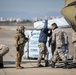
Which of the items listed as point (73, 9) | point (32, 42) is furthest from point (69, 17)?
point (32, 42)

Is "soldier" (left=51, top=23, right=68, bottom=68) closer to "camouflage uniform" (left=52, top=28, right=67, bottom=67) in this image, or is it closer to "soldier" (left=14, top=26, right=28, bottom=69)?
"camouflage uniform" (left=52, top=28, right=67, bottom=67)

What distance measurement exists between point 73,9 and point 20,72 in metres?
2.77

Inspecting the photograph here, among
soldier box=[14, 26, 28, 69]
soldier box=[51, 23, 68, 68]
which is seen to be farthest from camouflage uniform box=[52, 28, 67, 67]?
soldier box=[14, 26, 28, 69]

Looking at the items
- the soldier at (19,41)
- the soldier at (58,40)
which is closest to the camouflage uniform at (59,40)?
the soldier at (58,40)

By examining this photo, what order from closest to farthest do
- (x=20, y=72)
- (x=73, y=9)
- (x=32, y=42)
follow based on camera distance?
1. (x=73, y=9)
2. (x=20, y=72)
3. (x=32, y=42)

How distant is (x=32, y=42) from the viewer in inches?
667

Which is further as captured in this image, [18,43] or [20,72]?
[18,43]

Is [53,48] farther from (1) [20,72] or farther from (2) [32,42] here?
(2) [32,42]

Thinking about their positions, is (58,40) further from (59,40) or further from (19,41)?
(19,41)

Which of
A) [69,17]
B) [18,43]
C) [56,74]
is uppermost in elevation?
[69,17]

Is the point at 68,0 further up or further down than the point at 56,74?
further up

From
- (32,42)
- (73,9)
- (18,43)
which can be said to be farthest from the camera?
(32,42)

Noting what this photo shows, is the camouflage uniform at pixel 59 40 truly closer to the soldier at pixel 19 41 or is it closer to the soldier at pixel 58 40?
the soldier at pixel 58 40


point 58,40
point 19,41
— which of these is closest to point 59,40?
point 58,40
